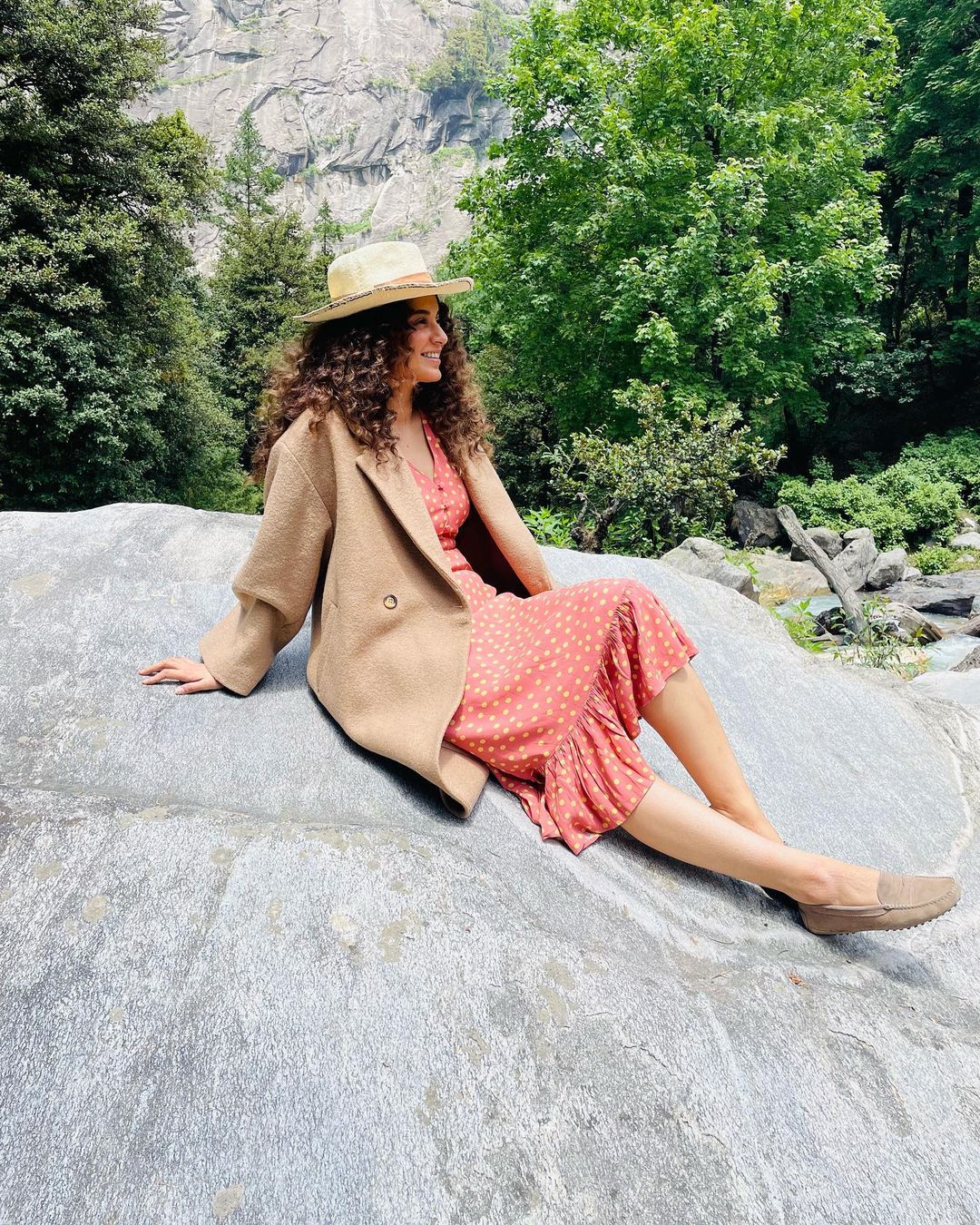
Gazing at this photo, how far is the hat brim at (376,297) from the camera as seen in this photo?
2330mm

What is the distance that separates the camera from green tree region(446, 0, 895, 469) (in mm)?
12523

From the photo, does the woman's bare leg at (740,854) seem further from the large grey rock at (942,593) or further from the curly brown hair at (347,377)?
the large grey rock at (942,593)

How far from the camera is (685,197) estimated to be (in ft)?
42.0

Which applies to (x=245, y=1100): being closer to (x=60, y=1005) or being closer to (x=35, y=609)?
(x=60, y=1005)

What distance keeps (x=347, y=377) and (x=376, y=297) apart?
0.81 feet

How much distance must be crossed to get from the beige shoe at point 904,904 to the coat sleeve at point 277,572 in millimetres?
1743

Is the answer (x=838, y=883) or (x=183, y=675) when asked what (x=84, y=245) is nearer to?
(x=183, y=675)

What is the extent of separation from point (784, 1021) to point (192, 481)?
14.6 m

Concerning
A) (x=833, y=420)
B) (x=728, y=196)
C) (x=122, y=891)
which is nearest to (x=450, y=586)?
(x=122, y=891)

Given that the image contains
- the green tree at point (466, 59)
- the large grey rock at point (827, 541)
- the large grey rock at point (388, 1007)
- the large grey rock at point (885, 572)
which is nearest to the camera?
the large grey rock at point (388, 1007)

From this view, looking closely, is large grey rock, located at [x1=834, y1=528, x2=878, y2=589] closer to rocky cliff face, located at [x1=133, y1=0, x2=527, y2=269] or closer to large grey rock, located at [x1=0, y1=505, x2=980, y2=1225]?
large grey rock, located at [x1=0, y1=505, x2=980, y2=1225]

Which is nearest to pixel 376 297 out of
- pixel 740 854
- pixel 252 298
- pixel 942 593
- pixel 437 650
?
pixel 437 650

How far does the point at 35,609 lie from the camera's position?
2793mm

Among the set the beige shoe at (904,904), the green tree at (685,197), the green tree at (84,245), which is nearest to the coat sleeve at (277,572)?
the beige shoe at (904,904)
